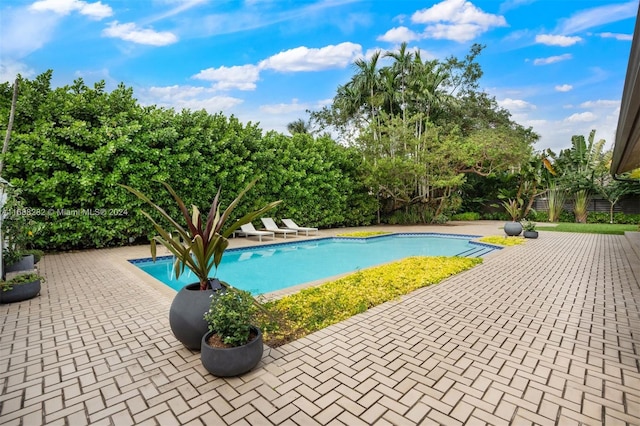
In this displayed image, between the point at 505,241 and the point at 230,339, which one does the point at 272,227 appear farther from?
the point at 230,339

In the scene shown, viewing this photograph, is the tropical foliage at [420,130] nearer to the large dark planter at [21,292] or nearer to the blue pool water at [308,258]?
the blue pool water at [308,258]

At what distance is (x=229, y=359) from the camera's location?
271 centimetres

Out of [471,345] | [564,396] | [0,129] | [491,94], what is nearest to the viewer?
[564,396]

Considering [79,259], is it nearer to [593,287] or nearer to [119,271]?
[119,271]

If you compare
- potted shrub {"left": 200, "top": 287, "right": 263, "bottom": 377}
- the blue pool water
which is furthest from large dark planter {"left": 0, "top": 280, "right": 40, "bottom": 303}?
potted shrub {"left": 200, "top": 287, "right": 263, "bottom": 377}

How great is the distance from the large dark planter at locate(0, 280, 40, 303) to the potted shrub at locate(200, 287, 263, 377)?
4016 mm

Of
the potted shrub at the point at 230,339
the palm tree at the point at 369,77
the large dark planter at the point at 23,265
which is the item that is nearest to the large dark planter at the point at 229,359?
the potted shrub at the point at 230,339

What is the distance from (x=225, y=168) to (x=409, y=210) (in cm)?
1115

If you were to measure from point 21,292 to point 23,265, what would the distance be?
7.08 feet

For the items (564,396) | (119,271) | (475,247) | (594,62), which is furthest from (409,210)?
(564,396)

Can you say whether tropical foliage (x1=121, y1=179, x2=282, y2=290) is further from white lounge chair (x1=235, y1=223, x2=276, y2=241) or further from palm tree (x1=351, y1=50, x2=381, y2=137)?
palm tree (x1=351, y1=50, x2=381, y2=137)

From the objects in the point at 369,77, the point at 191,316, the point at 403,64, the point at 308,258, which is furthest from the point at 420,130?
the point at 191,316

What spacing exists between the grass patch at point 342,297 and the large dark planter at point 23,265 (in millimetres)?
5474

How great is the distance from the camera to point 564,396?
2533 mm
